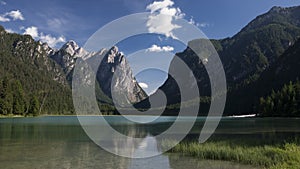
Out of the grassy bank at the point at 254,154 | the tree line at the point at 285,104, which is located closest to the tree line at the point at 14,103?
the tree line at the point at 285,104

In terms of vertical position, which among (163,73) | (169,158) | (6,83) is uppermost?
(6,83)

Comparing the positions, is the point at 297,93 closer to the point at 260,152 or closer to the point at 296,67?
the point at 296,67

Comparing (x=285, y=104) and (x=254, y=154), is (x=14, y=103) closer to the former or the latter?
(x=285, y=104)

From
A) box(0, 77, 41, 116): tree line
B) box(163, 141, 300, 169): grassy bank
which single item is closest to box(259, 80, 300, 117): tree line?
box(163, 141, 300, 169): grassy bank

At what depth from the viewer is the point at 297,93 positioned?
117938 mm

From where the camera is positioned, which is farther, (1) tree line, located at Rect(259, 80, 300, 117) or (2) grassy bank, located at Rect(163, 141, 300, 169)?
(1) tree line, located at Rect(259, 80, 300, 117)

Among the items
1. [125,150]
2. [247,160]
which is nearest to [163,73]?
[247,160]

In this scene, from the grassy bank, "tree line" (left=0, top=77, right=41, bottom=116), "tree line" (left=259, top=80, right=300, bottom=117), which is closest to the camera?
the grassy bank

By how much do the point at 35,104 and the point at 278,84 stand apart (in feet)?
461

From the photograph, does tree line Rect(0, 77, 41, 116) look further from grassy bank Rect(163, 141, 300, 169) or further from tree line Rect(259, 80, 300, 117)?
grassy bank Rect(163, 141, 300, 169)

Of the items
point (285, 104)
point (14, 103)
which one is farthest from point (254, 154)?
point (14, 103)

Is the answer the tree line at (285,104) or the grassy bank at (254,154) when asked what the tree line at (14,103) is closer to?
the tree line at (285,104)

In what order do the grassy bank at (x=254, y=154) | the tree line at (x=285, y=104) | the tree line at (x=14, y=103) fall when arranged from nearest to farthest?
the grassy bank at (x=254, y=154) < the tree line at (x=285, y=104) < the tree line at (x=14, y=103)

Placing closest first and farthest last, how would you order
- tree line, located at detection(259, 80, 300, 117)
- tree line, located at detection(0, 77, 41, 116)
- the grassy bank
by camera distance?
the grassy bank → tree line, located at detection(259, 80, 300, 117) → tree line, located at detection(0, 77, 41, 116)
